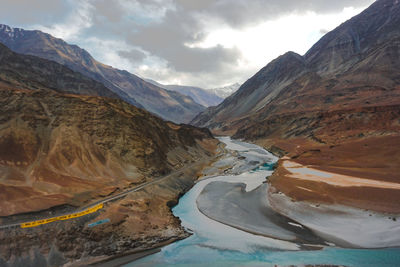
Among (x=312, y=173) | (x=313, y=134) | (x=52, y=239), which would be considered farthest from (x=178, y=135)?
(x=52, y=239)

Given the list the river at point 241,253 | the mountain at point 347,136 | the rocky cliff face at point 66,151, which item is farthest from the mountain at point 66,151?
the mountain at point 347,136

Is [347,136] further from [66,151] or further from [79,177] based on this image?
[66,151]

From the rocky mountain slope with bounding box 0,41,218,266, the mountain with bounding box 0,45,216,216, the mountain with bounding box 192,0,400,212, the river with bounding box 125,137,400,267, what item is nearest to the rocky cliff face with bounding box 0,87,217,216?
the mountain with bounding box 0,45,216,216

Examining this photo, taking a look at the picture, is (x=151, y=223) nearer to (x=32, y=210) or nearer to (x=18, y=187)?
(x=32, y=210)

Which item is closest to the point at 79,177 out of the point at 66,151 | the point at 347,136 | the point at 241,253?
the point at 66,151

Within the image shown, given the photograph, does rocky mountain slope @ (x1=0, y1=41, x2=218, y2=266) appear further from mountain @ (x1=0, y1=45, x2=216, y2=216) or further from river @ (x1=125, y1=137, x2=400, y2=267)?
river @ (x1=125, y1=137, x2=400, y2=267)

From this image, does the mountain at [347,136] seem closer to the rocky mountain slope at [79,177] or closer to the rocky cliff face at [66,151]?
the rocky mountain slope at [79,177]

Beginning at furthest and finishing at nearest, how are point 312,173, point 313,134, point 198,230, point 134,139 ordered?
1. point 313,134
2. point 134,139
3. point 312,173
4. point 198,230

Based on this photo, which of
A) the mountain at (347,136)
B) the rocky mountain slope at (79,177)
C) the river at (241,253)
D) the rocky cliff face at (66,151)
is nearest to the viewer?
the river at (241,253)
